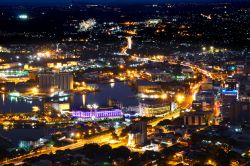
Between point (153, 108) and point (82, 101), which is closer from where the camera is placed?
point (153, 108)

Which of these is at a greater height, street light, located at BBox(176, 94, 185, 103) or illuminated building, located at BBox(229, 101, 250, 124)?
illuminated building, located at BBox(229, 101, 250, 124)

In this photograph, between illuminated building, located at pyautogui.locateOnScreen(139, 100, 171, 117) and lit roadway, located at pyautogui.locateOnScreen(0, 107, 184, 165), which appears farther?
illuminated building, located at pyautogui.locateOnScreen(139, 100, 171, 117)

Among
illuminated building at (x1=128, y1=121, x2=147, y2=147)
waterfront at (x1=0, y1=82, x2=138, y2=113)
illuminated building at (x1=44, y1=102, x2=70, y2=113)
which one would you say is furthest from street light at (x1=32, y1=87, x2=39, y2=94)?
illuminated building at (x1=128, y1=121, x2=147, y2=147)

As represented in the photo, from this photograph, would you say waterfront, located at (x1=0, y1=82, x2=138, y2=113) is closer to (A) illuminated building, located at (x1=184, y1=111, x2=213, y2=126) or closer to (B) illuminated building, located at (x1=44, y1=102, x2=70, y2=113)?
(B) illuminated building, located at (x1=44, y1=102, x2=70, y2=113)

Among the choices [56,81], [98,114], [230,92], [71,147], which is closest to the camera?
[71,147]

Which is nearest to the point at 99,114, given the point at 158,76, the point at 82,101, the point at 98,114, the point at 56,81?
the point at 98,114

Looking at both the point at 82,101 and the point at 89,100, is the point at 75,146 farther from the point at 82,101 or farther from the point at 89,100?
the point at 82,101
